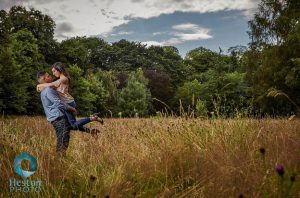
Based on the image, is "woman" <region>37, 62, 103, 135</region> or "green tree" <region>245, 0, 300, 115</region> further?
"green tree" <region>245, 0, 300, 115</region>

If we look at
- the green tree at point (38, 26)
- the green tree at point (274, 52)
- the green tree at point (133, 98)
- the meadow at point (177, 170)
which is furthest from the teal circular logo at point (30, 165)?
the green tree at point (133, 98)

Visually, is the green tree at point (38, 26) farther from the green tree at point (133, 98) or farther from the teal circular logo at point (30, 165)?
the teal circular logo at point (30, 165)

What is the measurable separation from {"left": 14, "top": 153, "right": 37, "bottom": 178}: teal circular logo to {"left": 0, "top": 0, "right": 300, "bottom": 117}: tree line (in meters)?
1.92

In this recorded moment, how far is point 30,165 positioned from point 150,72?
185ft

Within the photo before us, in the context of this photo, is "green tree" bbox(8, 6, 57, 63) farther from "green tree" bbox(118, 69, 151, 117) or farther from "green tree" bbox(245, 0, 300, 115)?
"green tree" bbox(245, 0, 300, 115)

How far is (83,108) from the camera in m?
39.6

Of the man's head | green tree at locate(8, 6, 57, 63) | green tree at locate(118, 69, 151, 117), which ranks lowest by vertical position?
green tree at locate(118, 69, 151, 117)

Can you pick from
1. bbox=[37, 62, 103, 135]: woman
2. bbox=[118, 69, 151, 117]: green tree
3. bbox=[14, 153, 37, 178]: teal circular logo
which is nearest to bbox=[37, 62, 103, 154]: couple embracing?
bbox=[37, 62, 103, 135]: woman

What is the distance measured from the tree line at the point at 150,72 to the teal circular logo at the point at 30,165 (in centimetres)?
192

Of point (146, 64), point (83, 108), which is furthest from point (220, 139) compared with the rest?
point (146, 64)

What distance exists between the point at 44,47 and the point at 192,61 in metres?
39.1

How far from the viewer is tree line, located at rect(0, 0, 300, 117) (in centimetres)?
2536

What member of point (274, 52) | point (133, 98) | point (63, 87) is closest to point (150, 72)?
point (133, 98)

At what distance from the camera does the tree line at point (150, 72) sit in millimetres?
25359
